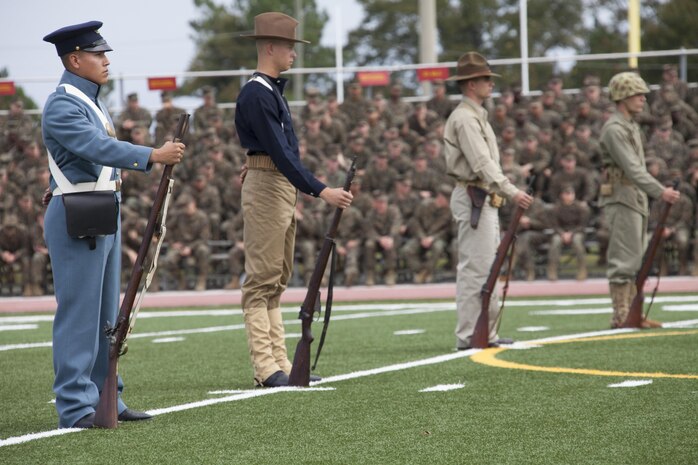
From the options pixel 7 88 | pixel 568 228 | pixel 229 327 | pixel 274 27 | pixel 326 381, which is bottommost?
pixel 229 327

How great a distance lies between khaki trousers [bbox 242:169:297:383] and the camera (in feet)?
28.3

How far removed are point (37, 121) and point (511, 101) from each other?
998 centimetres

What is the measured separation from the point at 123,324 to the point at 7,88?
19.8m

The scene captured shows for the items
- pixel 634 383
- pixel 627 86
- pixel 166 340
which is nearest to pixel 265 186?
pixel 634 383

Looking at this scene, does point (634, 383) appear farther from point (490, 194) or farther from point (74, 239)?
point (74, 239)

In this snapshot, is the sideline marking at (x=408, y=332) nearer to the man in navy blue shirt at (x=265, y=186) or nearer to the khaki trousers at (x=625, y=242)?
the khaki trousers at (x=625, y=242)

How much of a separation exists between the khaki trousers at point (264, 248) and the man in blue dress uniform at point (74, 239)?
154 centimetres

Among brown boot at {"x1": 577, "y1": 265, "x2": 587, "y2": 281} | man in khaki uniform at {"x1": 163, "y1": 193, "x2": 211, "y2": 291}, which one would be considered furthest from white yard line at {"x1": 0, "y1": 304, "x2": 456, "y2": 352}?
man in khaki uniform at {"x1": 163, "y1": 193, "x2": 211, "y2": 291}

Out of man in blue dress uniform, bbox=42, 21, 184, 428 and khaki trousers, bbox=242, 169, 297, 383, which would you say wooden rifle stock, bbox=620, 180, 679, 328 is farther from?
man in blue dress uniform, bbox=42, 21, 184, 428

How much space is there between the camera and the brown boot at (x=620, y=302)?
40.5ft

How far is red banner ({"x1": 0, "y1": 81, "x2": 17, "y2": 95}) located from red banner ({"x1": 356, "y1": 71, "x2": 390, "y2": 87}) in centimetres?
682

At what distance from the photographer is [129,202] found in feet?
76.0

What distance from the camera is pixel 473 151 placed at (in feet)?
35.3

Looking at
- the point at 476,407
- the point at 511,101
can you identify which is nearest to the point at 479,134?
the point at 476,407
